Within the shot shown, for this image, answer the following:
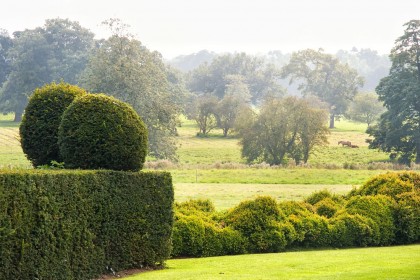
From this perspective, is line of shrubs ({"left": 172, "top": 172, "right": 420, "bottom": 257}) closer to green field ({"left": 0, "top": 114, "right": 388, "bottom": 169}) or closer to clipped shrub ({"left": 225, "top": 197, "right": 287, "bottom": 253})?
clipped shrub ({"left": 225, "top": 197, "right": 287, "bottom": 253})

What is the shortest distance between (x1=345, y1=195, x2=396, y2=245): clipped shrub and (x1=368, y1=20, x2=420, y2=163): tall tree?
4317 centimetres

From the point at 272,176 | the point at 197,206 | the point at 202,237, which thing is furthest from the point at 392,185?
the point at 272,176

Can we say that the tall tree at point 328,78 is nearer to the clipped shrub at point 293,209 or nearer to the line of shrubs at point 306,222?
the line of shrubs at point 306,222

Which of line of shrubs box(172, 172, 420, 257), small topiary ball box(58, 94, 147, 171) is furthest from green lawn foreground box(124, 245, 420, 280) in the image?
small topiary ball box(58, 94, 147, 171)

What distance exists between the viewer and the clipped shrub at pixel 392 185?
78.3 ft

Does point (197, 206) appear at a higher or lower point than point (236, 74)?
lower

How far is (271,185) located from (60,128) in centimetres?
2852

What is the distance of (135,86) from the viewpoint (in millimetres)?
61688

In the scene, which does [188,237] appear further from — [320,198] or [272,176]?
[272,176]

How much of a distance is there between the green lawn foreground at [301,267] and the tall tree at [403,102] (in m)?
48.0

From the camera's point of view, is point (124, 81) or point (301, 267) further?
point (124, 81)

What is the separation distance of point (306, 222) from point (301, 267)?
647cm

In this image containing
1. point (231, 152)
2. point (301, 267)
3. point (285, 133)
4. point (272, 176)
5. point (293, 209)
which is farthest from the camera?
point (231, 152)

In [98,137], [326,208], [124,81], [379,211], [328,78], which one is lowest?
[326,208]
